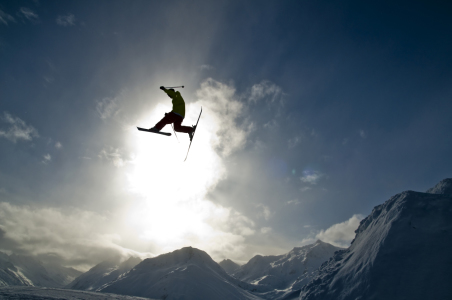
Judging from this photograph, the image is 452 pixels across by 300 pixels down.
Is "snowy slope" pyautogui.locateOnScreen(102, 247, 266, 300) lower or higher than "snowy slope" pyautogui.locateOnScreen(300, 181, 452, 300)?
higher

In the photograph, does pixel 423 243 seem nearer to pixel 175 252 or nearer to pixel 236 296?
pixel 236 296

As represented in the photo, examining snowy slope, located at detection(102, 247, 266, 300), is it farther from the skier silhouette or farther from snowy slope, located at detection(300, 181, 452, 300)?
the skier silhouette

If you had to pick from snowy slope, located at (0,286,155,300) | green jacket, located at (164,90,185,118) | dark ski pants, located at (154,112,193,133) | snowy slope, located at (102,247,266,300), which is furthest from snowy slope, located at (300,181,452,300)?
snowy slope, located at (102,247,266,300)

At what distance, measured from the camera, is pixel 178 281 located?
106375 millimetres

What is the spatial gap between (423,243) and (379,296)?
573cm

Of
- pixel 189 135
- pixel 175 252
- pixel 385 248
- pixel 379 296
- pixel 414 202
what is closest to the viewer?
pixel 379 296

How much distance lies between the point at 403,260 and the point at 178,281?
374 ft

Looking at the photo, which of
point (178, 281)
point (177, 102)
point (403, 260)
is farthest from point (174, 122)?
point (178, 281)

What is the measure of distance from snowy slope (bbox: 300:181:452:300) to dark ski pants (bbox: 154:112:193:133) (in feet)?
58.4

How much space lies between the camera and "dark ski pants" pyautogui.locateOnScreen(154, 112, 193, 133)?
45.2ft

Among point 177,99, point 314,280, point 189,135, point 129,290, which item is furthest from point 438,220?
point 129,290

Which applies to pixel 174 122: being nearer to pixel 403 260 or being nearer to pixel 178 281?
pixel 403 260

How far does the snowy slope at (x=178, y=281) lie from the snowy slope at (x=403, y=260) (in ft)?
309

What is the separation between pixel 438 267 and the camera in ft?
48.1
